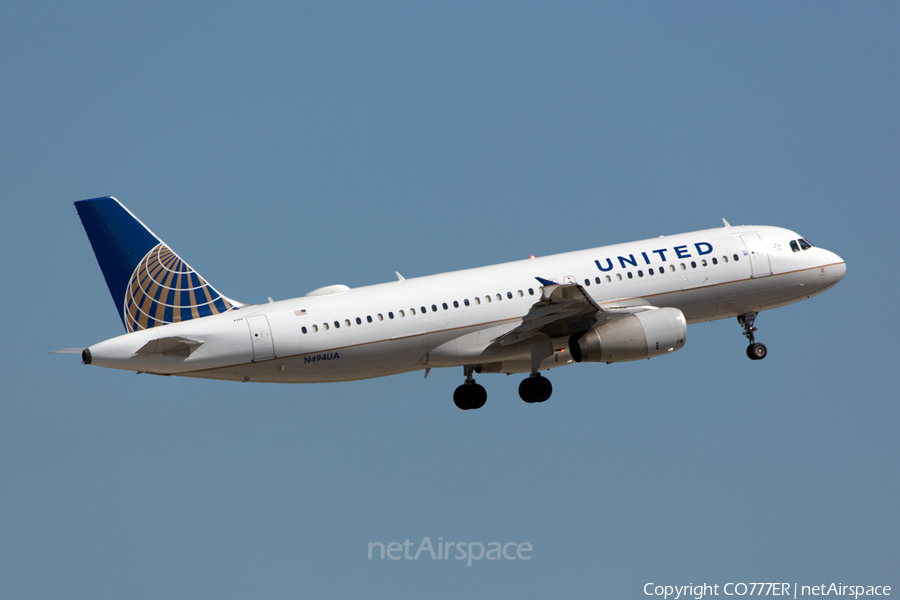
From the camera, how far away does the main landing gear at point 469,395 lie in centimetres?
4300

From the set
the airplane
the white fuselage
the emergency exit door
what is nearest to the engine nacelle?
the airplane

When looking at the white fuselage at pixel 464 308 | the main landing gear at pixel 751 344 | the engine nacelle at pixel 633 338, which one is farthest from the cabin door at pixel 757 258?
the engine nacelle at pixel 633 338

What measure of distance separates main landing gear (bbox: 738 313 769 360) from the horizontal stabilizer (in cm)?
2102

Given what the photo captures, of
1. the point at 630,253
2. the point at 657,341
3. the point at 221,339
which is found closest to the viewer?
the point at 221,339

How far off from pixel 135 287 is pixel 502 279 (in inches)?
477

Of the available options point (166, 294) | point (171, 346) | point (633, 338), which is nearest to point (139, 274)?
point (166, 294)

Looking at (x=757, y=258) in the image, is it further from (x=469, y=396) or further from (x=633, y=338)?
(x=469, y=396)

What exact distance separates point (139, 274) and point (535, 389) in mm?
13976

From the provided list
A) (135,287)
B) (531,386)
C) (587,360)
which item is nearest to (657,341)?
(587,360)

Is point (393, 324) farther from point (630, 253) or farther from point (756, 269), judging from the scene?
point (756, 269)

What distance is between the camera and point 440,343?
129ft

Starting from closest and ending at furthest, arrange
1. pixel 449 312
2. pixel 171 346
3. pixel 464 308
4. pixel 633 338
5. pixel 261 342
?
pixel 171 346
pixel 261 342
pixel 633 338
pixel 449 312
pixel 464 308

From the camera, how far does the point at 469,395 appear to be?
4300 centimetres

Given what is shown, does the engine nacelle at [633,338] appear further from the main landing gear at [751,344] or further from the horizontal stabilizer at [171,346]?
the horizontal stabilizer at [171,346]
